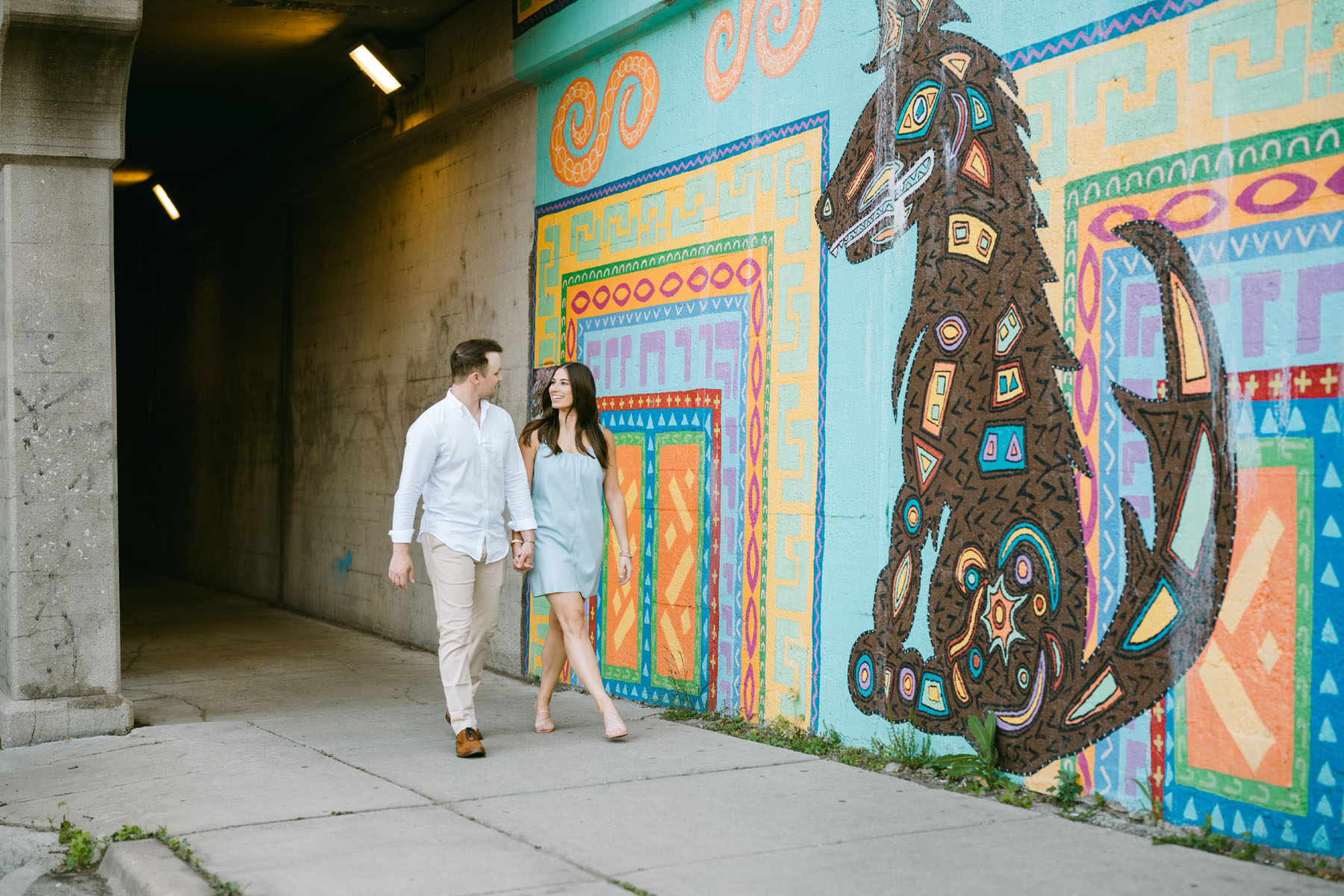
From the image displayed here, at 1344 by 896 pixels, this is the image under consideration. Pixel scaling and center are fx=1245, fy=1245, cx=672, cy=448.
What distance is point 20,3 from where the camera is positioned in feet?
21.1

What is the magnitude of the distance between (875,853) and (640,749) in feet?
6.55

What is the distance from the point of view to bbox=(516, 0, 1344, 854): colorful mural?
421 centimetres

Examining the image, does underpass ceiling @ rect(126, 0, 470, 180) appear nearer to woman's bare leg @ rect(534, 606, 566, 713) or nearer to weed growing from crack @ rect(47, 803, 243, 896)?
woman's bare leg @ rect(534, 606, 566, 713)

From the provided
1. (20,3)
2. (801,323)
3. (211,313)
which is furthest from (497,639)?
(211,313)

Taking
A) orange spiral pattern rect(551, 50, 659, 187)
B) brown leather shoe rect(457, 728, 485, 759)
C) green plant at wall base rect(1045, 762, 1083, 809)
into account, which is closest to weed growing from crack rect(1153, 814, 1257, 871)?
green plant at wall base rect(1045, 762, 1083, 809)

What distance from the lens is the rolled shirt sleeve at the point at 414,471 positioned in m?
5.94

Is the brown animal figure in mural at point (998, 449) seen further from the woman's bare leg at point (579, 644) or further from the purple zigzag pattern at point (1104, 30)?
the woman's bare leg at point (579, 644)

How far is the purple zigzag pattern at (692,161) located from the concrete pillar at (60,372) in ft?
9.37

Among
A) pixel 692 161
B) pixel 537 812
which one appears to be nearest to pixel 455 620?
pixel 537 812

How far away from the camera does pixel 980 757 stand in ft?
17.3

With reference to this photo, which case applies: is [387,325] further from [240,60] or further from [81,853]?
[81,853]

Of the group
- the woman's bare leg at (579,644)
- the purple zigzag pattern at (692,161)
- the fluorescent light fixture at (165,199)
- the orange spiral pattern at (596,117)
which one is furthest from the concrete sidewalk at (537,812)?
the fluorescent light fixture at (165,199)

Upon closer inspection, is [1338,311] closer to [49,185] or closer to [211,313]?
[49,185]

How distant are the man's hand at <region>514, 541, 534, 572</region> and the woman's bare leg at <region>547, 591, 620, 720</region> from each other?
212 millimetres
